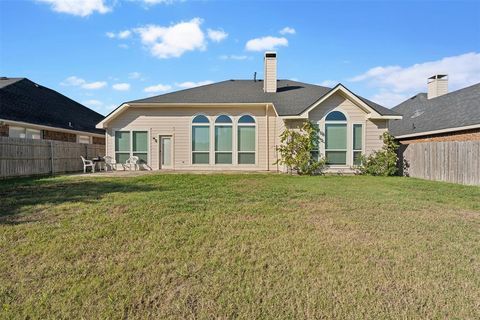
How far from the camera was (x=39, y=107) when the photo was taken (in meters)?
19.1

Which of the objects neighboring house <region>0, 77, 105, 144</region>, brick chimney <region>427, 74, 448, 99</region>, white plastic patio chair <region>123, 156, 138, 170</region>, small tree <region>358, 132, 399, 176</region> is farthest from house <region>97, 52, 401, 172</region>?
brick chimney <region>427, 74, 448, 99</region>

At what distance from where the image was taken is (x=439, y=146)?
44.0 ft

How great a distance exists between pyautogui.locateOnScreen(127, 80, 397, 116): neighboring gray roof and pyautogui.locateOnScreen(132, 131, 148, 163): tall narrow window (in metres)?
1.73

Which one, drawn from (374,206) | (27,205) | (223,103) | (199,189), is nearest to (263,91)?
(223,103)

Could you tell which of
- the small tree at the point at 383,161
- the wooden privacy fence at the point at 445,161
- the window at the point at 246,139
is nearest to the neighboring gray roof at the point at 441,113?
the wooden privacy fence at the point at 445,161

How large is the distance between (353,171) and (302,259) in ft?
38.3

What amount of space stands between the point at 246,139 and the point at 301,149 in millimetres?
3182

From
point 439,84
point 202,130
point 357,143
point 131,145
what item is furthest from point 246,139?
point 439,84

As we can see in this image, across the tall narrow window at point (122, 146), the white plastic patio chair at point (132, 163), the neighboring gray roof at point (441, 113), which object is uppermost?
the neighboring gray roof at point (441, 113)

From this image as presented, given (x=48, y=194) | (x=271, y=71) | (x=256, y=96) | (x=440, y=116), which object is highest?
(x=271, y=71)

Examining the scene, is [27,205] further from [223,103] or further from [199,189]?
[223,103]

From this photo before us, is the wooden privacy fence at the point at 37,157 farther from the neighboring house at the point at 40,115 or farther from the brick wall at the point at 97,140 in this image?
the brick wall at the point at 97,140

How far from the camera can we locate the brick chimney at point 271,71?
18.3 metres

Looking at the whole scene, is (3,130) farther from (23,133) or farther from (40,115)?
(40,115)
